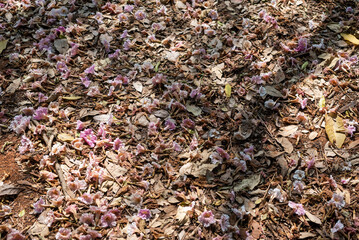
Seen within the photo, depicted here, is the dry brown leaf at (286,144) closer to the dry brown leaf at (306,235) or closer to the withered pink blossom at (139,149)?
the dry brown leaf at (306,235)

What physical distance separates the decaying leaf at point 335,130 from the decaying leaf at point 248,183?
810 mm

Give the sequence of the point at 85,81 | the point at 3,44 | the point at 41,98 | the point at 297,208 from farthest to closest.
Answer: the point at 3,44 → the point at 85,81 → the point at 41,98 → the point at 297,208

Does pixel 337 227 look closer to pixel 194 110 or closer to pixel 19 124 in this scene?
pixel 194 110

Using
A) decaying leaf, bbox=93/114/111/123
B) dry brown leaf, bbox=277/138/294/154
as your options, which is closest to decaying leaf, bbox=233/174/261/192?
dry brown leaf, bbox=277/138/294/154

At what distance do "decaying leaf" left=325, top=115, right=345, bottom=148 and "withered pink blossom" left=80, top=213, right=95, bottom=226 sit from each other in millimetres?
2173

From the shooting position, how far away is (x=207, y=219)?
2.19 metres

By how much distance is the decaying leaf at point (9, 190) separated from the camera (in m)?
2.36

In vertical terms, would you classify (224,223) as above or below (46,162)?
below

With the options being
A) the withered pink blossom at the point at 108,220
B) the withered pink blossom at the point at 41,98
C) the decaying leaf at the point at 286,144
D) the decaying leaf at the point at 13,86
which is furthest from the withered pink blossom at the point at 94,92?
the decaying leaf at the point at 286,144

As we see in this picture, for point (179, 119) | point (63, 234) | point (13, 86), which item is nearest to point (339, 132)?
point (179, 119)

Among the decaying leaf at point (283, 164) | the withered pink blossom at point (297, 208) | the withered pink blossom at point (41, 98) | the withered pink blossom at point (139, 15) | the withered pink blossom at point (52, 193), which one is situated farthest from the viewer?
the withered pink blossom at point (139, 15)

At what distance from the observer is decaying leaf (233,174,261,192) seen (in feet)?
7.82

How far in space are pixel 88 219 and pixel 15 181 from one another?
0.76 metres

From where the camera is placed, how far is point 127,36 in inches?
137
